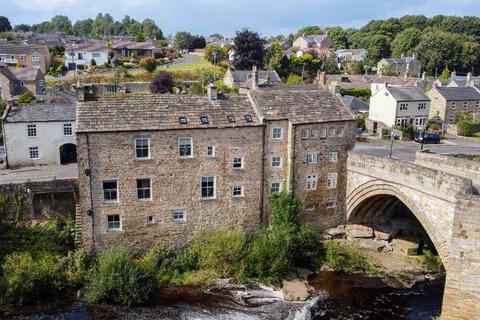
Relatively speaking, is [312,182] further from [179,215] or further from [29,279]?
[29,279]

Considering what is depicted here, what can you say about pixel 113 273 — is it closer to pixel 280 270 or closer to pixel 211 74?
pixel 280 270

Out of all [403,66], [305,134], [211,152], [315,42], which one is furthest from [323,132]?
[315,42]

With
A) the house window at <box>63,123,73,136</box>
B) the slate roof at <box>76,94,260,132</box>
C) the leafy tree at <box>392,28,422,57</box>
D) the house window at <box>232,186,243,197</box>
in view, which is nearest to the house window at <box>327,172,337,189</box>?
the house window at <box>232,186,243,197</box>

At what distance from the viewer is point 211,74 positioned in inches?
3081

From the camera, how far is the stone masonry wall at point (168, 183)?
30125 millimetres

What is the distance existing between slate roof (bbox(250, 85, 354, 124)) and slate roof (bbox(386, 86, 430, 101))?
33.1 m

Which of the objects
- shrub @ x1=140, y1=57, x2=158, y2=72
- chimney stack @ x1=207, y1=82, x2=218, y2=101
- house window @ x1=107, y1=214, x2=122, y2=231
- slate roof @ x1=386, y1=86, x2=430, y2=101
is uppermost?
shrub @ x1=140, y1=57, x2=158, y2=72

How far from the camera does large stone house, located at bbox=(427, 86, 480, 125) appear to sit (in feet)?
236

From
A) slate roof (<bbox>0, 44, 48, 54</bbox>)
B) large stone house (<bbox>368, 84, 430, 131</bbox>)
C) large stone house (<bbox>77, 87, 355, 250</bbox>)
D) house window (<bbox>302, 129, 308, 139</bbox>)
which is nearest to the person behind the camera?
large stone house (<bbox>77, 87, 355, 250</bbox>)

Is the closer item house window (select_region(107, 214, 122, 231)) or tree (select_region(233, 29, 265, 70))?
house window (select_region(107, 214, 122, 231))

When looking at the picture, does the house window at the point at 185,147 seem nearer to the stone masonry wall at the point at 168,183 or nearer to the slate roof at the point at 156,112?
the stone masonry wall at the point at 168,183

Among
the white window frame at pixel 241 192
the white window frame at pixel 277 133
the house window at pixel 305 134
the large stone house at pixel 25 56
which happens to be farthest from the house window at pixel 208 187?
the large stone house at pixel 25 56

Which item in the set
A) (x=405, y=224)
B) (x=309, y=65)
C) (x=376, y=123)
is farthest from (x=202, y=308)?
(x=309, y=65)

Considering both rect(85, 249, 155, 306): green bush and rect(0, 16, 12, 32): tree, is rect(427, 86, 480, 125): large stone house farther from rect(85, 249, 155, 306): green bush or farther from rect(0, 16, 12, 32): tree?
rect(0, 16, 12, 32): tree
